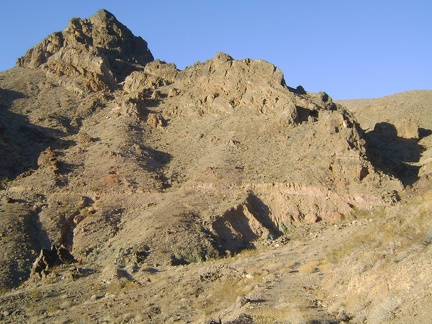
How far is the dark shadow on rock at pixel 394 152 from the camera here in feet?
118

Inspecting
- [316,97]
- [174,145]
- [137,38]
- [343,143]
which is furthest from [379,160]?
[137,38]

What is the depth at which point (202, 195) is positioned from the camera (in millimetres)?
31906

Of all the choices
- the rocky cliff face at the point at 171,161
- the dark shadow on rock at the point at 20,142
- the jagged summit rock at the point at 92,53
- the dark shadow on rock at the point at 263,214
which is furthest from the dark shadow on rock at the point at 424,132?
the dark shadow on rock at the point at 20,142

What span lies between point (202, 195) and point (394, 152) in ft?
60.1

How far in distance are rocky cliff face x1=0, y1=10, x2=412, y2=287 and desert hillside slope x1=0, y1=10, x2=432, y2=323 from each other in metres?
0.12

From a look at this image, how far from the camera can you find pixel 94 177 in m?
35.0

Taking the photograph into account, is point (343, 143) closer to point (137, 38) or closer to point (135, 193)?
point (135, 193)

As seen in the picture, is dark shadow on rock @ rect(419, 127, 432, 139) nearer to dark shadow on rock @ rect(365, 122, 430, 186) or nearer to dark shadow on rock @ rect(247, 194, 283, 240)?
dark shadow on rock @ rect(365, 122, 430, 186)

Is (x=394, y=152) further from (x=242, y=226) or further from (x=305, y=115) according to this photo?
(x=242, y=226)

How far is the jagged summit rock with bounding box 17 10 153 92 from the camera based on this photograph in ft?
170

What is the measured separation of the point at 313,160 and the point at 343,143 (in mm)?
2305

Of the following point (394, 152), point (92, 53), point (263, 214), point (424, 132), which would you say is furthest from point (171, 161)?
point (424, 132)

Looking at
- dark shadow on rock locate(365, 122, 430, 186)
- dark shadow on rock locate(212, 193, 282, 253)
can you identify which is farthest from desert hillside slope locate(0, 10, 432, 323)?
dark shadow on rock locate(365, 122, 430, 186)

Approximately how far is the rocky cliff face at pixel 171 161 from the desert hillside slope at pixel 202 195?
123mm
